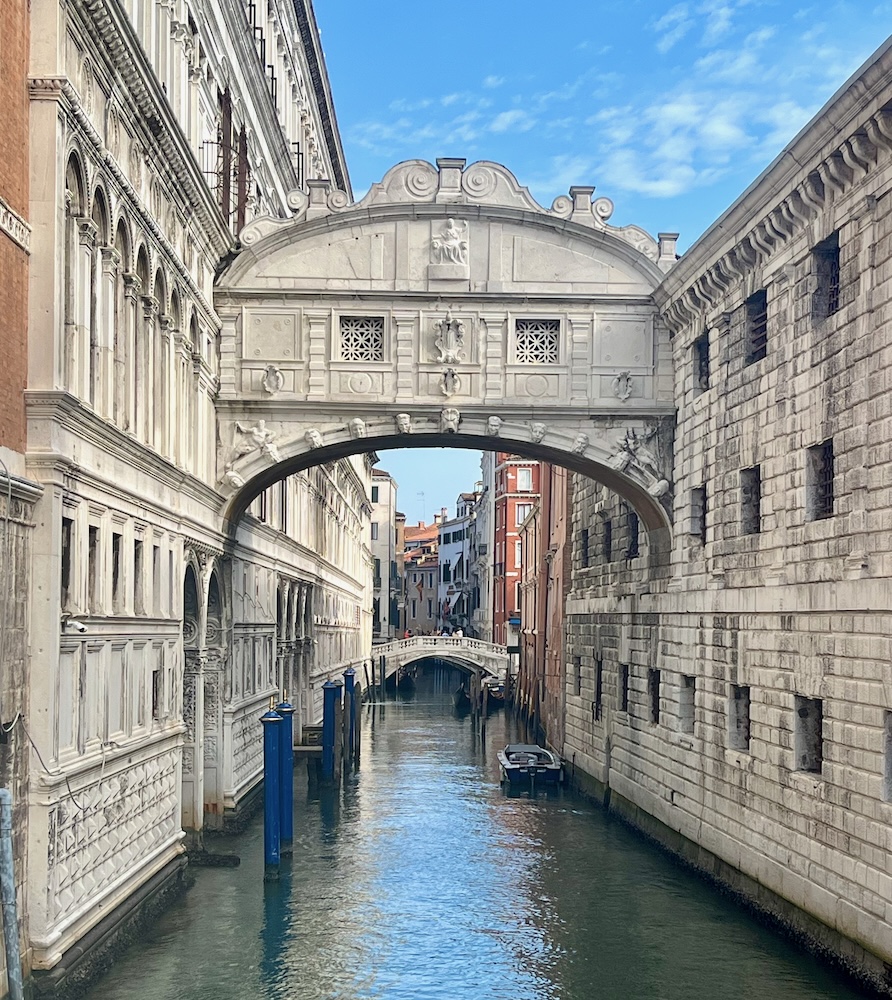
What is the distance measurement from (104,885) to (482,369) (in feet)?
29.9

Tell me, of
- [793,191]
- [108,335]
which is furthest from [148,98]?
[793,191]

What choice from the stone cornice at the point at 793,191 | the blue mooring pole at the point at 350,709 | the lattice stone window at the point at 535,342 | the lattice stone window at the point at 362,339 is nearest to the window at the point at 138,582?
the lattice stone window at the point at 362,339

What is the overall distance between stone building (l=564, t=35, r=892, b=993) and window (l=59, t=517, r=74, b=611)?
663cm

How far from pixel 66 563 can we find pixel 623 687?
1266 centimetres

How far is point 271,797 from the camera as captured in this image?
54.7 ft

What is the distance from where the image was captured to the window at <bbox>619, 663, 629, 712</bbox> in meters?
21.4

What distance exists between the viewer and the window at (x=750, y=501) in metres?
15.5

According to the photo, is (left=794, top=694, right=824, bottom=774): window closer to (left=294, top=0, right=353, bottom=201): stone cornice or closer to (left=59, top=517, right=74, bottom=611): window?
(left=59, top=517, right=74, bottom=611): window

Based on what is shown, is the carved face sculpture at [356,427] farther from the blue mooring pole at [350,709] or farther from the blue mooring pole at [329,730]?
the blue mooring pole at [350,709]

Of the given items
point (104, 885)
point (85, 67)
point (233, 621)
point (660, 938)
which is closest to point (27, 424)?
point (85, 67)

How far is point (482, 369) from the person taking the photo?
60.5 ft

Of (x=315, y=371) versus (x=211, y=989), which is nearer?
(x=211, y=989)

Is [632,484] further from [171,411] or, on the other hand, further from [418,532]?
[418,532]

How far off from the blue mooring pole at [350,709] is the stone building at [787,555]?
9.79 meters
